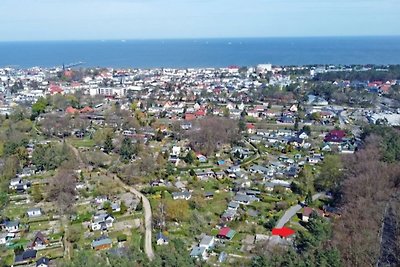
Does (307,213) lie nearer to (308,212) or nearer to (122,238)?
(308,212)

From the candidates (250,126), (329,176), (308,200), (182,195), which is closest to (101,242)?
(182,195)

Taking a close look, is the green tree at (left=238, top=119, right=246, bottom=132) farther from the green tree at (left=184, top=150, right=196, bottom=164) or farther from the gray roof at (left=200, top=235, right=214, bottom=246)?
the gray roof at (left=200, top=235, right=214, bottom=246)

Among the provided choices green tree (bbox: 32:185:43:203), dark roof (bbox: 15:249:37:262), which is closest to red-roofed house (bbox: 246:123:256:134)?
green tree (bbox: 32:185:43:203)

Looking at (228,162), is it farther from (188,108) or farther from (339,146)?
(188,108)

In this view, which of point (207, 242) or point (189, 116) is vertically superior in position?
point (189, 116)

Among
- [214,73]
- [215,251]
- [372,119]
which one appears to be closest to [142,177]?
[215,251]

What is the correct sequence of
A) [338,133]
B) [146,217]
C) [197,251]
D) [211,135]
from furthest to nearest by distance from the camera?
[338,133], [211,135], [146,217], [197,251]

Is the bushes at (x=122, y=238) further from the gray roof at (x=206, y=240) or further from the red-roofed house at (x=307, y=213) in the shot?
the red-roofed house at (x=307, y=213)

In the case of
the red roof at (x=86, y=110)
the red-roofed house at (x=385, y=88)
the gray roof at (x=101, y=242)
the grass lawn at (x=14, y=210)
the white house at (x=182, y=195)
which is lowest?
the grass lawn at (x=14, y=210)

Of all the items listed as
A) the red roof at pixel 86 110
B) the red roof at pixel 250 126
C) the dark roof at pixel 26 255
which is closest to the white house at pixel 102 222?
the dark roof at pixel 26 255
